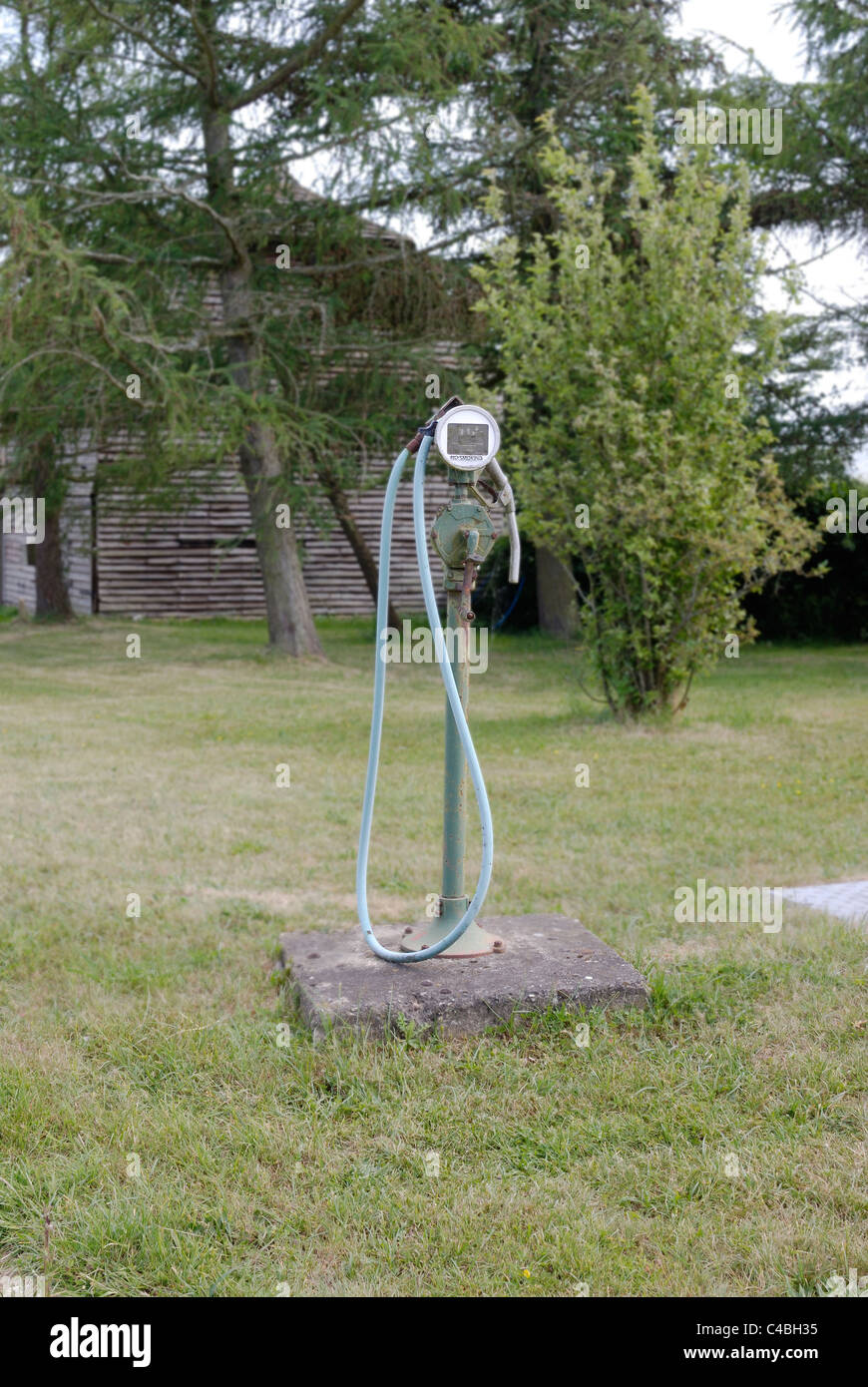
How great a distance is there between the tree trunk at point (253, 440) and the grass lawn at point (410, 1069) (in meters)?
6.59

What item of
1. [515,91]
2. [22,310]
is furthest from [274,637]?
[515,91]

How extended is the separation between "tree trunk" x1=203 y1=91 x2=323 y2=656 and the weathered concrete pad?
9.50 m

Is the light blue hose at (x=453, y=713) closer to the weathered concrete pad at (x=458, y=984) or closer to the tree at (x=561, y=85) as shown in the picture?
the weathered concrete pad at (x=458, y=984)

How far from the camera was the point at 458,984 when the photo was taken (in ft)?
11.5

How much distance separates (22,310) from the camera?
36.4ft

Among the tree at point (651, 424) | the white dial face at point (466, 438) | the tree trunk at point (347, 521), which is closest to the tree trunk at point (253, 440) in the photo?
the tree trunk at point (347, 521)

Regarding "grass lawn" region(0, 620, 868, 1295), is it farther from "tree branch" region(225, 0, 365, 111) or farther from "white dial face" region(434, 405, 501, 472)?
"tree branch" region(225, 0, 365, 111)

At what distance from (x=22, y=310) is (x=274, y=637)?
4.59 m

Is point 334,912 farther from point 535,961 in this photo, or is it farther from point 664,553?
point 664,553

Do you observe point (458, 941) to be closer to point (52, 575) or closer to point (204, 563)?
point (52, 575)

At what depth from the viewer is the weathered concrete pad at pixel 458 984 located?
3.38 m

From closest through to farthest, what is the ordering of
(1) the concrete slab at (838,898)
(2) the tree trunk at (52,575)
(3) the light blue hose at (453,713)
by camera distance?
(3) the light blue hose at (453,713)
(1) the concrete slab at (838,898)
(2) the tree trunk at (52,575)

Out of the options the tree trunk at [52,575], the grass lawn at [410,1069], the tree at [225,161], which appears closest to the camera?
the grass lawn at [410,1069]

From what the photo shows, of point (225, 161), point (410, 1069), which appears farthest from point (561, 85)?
point (410, 1069)
